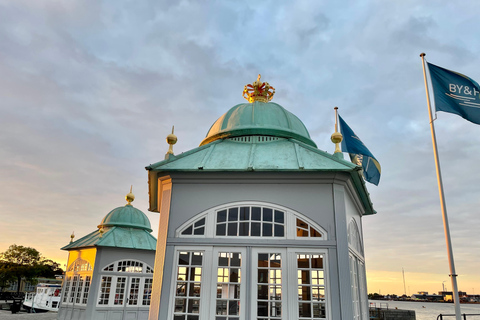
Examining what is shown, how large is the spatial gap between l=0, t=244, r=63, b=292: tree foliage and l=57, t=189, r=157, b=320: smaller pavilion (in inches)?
1359

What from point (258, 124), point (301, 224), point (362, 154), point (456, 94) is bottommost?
point (301, 224)

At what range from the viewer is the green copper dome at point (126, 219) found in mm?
21969

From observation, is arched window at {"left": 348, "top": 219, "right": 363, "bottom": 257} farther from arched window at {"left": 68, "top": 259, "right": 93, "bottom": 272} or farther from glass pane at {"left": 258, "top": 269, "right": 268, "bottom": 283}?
arched window at {"left": 68, "top": 259, "right": 93, "bottom": 272}

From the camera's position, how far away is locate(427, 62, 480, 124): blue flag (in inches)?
378

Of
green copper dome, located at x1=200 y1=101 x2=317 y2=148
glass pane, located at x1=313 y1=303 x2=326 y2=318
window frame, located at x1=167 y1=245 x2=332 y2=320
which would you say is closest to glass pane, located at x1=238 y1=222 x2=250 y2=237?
window frame, located at x1=167 y1=245 x2=332 y2=320

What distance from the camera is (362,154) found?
12234 millimetres

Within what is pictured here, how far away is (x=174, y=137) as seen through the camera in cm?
1045

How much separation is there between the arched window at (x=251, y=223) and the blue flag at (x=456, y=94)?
5.23 m

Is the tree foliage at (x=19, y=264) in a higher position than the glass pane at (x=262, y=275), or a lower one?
higher

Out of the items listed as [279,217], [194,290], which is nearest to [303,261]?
[279,217]

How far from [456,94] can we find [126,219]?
19.3 m

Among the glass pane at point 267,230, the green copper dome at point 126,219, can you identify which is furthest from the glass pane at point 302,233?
the green copper dome at point 126,219

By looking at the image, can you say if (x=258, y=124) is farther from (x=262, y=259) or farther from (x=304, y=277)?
(x=304, y=277)

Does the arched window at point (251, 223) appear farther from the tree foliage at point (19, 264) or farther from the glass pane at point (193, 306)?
the tree foliage at point (19, 264)
